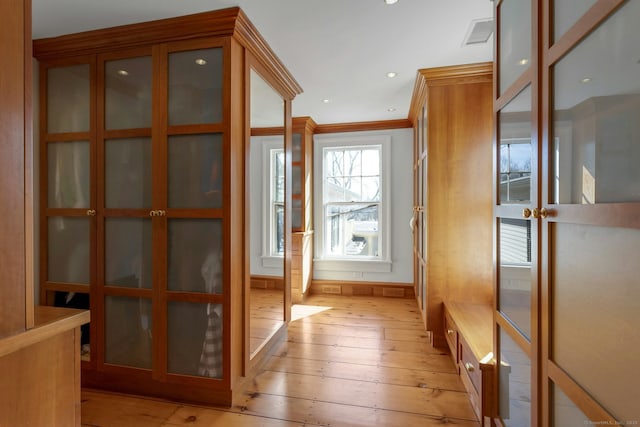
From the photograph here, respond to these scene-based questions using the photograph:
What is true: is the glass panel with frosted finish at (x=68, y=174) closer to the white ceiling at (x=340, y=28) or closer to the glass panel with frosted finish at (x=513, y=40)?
the white ceiling at (x=340, y=28)

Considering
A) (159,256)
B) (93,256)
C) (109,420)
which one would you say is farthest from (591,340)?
(93,256)

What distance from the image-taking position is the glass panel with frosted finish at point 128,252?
1964 mm

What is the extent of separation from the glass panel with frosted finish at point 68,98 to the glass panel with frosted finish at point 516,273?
2677mm

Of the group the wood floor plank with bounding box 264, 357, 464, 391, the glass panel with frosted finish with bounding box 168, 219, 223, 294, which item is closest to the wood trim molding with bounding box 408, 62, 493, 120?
the glass panel with frosted finish with bounding box 168, 219, 223, 294

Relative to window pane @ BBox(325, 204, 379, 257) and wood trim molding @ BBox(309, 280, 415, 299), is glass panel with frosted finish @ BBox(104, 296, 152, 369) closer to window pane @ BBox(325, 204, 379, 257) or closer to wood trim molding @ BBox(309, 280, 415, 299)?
wood trim molding @ BBox(309, 280, 415, 299)

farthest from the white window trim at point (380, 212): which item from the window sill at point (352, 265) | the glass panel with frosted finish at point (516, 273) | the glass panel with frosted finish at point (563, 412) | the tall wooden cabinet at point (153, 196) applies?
the glass panel with frosted finish at point (563, 412)

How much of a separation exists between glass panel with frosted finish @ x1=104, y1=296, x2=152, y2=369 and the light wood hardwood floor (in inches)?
10.2

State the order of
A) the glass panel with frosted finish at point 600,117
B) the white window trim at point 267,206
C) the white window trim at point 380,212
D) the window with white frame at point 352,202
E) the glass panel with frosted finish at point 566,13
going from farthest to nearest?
the window with white frame at point 352,202
the white window trim at point 380,212
the white window trim at point 267,206
the glass panel with frosted finish at point 566,13
the glass panel with frosted finish at point 600,117

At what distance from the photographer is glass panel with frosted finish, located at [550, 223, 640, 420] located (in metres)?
0.66

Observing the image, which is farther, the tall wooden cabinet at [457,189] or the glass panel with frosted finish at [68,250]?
the tall wooden cabinet at [457,189]

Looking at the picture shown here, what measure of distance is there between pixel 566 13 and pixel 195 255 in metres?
2.05

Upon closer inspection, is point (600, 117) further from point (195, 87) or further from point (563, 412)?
point (195, 87)

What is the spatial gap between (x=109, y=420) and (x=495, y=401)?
2186 millimetres

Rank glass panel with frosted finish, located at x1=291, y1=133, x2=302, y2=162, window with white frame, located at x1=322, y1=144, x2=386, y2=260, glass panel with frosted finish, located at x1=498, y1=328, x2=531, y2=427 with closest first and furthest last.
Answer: glass panel with frosted finish, located at x1=498, y1=328, x2=531, y2=427 < glass panel with frosted finish, located at x1=291, y1=133, x2=302, y2=162 < window with white frame, located at x1=322, y1=144, x2=386, y2=260
